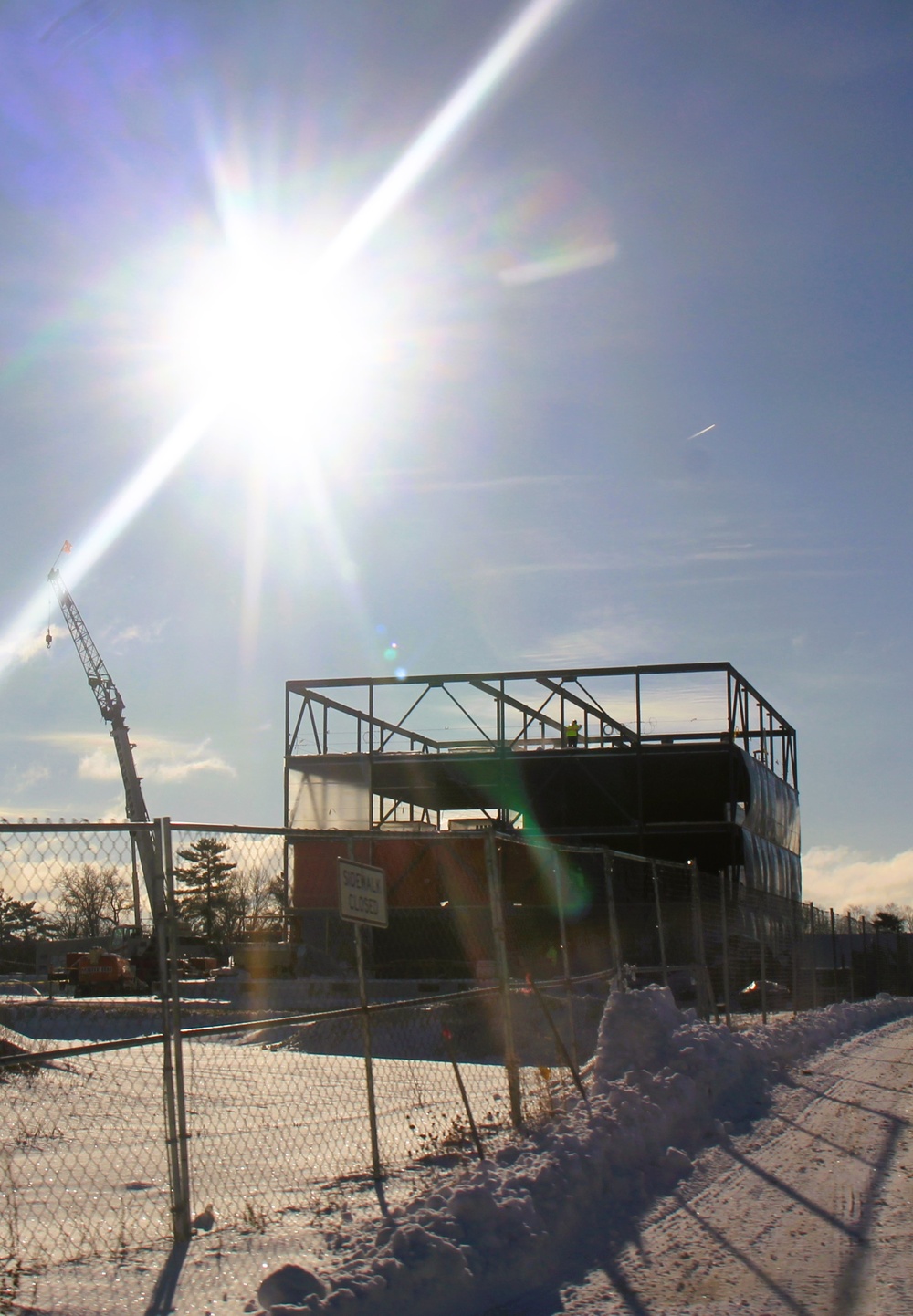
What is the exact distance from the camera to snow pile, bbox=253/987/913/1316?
5344 millimetres

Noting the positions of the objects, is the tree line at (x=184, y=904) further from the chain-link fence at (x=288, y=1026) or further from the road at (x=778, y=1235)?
the road at (x=778, y=1235)

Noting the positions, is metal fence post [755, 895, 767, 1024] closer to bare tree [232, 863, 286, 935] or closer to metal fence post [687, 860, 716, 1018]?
metal fence post [687, 860, 716, 1018]

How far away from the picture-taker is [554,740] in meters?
37.1

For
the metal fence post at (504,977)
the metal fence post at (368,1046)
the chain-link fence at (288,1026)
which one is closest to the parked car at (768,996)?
the chain-link fence at (288,1026)

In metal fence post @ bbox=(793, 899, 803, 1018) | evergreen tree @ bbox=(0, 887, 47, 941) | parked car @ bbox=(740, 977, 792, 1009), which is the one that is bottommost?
parked car @ bbox=(740, 977, 792, 1009)

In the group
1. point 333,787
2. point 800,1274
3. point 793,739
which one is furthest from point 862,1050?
point 793,739

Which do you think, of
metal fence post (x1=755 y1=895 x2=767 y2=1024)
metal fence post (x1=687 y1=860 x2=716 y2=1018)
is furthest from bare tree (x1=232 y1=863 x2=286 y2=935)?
metal fence post (x1=755 y1=895 x2=767 y2=1024)

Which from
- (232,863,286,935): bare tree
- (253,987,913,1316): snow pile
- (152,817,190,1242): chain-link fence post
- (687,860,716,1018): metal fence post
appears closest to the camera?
(253,987,913,1316): snow pile

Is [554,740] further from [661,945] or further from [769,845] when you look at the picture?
→ [661,945]

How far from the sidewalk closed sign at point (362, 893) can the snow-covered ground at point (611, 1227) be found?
167cm

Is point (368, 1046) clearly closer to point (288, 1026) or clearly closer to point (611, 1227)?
point (611, 1227)

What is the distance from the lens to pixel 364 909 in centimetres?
770

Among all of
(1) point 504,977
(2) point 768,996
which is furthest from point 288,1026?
(1) point 504,977

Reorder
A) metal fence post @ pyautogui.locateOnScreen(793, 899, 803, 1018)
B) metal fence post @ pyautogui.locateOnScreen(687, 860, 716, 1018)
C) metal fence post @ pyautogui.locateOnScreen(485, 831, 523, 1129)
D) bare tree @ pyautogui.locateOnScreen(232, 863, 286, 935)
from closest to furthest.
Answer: bare tree @ pyautogui.locateOnScreen(232, 863, 286, 935), metal fence post @ pyautogui.locateOnScreen(485, 831, 523, 1129), metal fence post @ pyautogui.locateOnScreen(687, 860, 716, 1018), metal fence post @ pyautogui.locateOnScreen(793, 899, 803, 1018)
